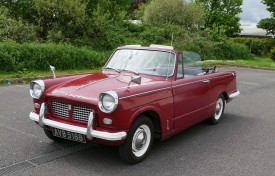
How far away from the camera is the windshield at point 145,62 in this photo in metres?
5.18

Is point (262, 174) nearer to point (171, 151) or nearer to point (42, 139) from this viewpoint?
point (171, 151)

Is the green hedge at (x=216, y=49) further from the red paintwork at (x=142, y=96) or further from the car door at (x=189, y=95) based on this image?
the red paintwork at (x=142, y=96)

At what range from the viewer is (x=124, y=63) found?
5.45 m

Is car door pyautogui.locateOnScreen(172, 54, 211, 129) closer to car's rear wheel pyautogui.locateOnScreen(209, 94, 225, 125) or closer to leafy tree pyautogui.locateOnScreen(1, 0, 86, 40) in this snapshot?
car's rear wheel pyautogui.locateOnScreen(209, 94, 225, 125)

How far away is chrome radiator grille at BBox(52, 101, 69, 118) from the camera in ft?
14.1

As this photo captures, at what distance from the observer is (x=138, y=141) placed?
14.4ft

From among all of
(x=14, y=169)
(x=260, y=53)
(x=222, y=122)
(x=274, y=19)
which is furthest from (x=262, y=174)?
(x=274, y=19)

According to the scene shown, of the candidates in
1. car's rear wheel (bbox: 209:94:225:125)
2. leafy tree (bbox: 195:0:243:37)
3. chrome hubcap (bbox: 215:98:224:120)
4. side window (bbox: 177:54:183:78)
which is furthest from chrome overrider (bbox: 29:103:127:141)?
leafy tree (bbox: 195:0:243:37)

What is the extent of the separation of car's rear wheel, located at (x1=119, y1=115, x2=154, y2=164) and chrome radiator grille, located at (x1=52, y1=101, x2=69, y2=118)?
82 cm

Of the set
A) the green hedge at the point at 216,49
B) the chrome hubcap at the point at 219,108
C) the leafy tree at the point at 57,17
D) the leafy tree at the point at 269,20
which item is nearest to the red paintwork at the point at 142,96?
the chrome hubcap at the point at 219,108

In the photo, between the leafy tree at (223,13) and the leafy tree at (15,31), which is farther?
the leafy tree at (223,13)

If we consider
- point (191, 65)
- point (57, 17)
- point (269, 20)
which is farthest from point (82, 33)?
point (269, 20)

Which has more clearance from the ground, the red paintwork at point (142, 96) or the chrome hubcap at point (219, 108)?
the red paintwork at point (142, 96)

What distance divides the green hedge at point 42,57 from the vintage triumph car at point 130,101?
6.20 m
